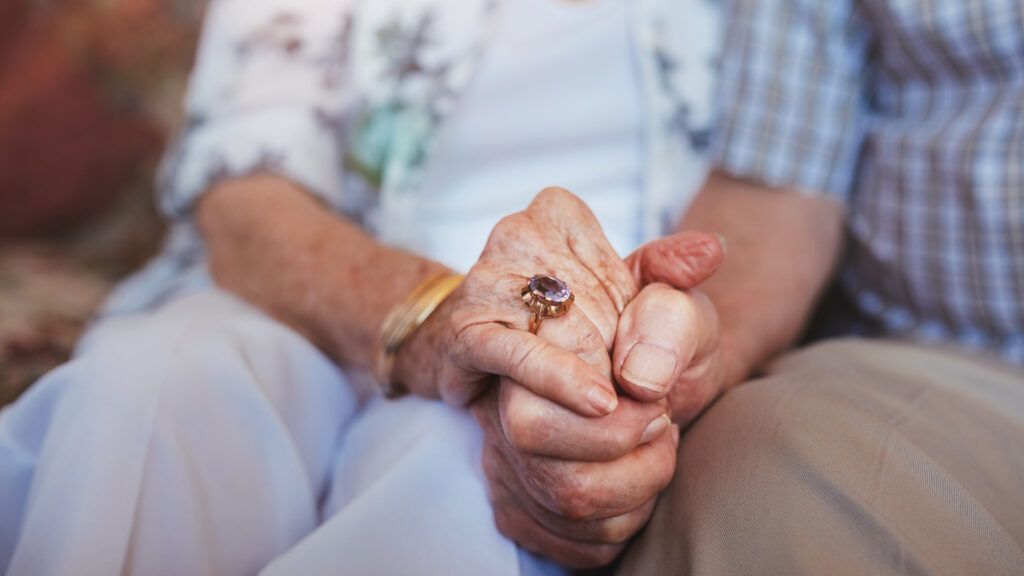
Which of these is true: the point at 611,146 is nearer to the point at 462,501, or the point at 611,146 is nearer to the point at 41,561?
the point at 462,501

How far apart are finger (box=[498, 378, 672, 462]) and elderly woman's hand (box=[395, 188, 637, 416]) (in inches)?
0.4

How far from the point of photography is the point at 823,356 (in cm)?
68

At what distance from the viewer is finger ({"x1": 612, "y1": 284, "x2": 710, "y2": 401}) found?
48cm

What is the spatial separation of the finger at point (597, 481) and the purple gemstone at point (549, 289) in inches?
4.0

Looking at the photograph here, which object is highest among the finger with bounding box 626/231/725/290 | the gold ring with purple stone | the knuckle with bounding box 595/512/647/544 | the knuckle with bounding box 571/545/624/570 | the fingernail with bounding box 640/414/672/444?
the finger with bounding box 626/231/725/290

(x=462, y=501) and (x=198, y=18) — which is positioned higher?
(x=198, y=18)

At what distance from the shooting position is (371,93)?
0.83m

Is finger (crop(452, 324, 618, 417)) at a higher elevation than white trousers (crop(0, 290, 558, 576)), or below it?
higher

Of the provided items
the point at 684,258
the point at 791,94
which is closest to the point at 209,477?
the point at 684,258

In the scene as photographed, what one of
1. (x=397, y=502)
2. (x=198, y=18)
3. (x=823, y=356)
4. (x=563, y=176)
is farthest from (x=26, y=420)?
(x=198, y=18)

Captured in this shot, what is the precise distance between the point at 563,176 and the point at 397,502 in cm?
39

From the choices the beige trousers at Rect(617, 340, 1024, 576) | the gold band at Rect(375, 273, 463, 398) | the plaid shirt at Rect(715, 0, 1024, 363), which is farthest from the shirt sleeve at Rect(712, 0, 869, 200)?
the gold band at Rect(375, 273, 463, 398)

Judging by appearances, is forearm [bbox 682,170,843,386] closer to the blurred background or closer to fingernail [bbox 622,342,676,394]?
fingernail [bbox 622,342,676,394]

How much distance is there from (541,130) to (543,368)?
41 cm
